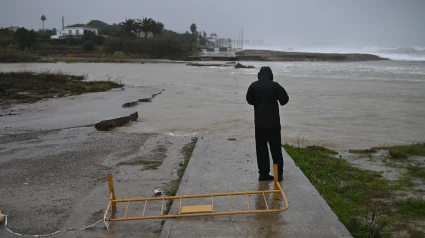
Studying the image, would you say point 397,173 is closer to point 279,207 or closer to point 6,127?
point 279,207

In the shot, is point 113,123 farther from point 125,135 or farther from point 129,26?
point 129,26

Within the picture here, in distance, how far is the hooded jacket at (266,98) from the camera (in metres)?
5.88

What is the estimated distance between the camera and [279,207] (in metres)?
5.09

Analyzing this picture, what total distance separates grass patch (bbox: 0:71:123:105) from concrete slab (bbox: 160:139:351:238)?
13481 mm

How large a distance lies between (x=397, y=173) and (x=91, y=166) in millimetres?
5269

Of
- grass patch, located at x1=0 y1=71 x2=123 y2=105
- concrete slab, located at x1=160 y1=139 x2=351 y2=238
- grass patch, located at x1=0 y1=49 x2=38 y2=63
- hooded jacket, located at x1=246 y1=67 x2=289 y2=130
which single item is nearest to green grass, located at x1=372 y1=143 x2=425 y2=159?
concrete slab, located at x1=160 y1=139 x2=351 y2=238

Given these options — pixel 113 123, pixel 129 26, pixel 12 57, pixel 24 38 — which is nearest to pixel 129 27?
pixel 129 26

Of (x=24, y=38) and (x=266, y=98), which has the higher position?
(x=24, y=38)

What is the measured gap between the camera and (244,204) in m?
5.23

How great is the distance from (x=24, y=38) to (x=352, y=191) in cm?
8471

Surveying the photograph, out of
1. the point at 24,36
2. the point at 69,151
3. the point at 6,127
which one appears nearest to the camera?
the point at 69,151

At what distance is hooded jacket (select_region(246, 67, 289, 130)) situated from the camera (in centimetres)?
588

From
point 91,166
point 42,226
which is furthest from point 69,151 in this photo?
point 42,226

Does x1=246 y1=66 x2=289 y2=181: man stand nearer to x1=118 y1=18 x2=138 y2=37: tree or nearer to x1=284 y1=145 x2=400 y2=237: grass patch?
x1=284 y1=145 x2=400 y2=237: grass patch
